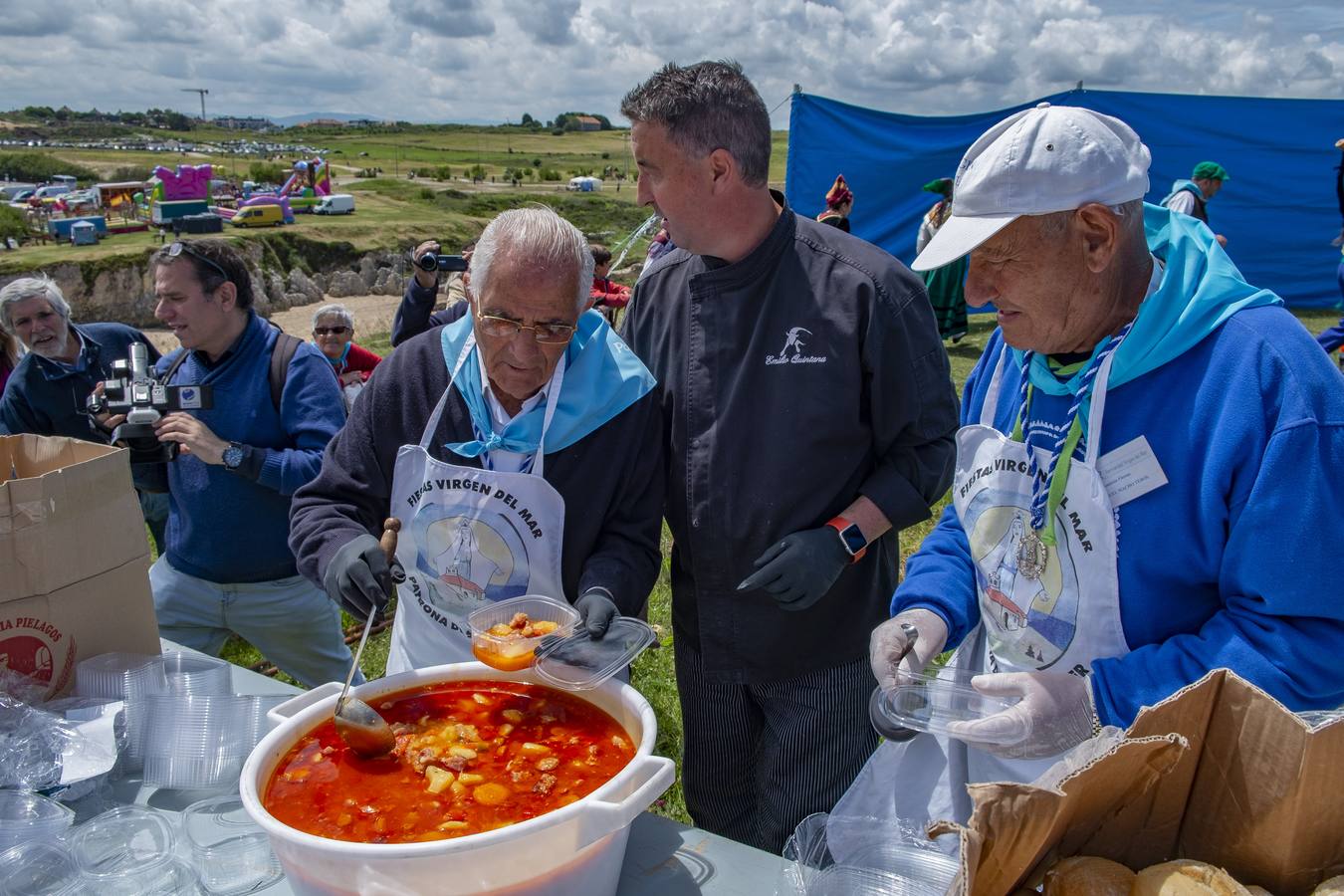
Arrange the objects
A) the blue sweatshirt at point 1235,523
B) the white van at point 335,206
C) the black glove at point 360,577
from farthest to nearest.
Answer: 1. the white van at point 335,206
2. the black glove at point 360,577
3. the blue sweatshirt at point 1235,523

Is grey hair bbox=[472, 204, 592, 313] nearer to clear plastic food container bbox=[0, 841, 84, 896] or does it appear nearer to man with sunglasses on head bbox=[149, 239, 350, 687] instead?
clear plastic food container bbox=[0, 841, 84, 896]

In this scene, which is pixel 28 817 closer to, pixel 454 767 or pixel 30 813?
pixel 30 813

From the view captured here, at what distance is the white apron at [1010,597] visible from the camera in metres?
1.44

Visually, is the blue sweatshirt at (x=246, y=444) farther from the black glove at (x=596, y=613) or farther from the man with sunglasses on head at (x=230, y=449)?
the black glove at (x=596, y=613)

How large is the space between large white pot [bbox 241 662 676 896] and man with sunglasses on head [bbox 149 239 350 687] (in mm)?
1981

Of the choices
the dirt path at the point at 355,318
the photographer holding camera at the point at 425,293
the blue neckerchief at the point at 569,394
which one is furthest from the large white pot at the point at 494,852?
the dirt path at the point at 355,318

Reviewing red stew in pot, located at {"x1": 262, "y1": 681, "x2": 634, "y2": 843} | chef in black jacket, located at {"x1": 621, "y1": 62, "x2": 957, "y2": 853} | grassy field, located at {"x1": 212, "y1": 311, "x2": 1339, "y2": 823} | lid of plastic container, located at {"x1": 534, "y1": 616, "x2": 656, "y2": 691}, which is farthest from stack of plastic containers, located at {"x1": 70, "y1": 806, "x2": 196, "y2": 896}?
grassy field, located at {"x1": 212, "y1": 311, "x2": 1339, "y2": 823}

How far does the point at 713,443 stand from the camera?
214 cm

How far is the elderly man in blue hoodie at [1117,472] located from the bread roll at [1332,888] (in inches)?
13.9

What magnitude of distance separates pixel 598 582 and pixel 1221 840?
116 centimetres

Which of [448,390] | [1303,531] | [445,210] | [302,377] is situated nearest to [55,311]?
[302,377]

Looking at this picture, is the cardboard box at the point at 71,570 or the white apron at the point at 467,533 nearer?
the cardboard box at the point at 71,570

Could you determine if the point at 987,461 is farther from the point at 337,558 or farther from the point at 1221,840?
the point at 337,558

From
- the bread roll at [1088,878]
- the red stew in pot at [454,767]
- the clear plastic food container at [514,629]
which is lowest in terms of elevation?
the red stew in pot at [454,767]
